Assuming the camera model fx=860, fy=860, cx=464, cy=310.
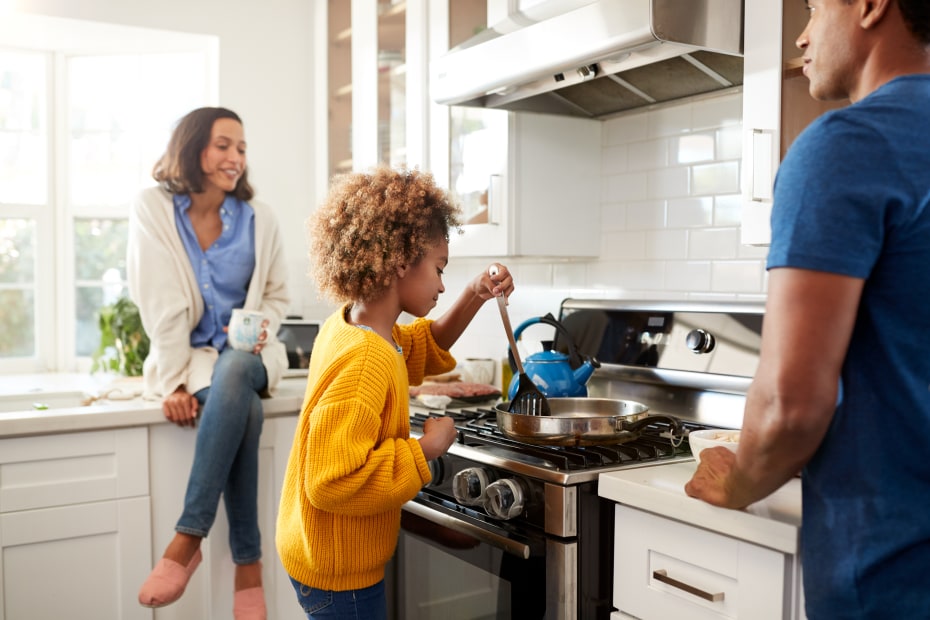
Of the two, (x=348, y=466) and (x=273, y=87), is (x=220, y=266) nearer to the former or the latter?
(x=273, y=87)

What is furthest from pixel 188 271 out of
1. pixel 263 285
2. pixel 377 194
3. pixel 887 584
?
pixel 887 584

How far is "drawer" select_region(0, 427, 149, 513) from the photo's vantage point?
216cm

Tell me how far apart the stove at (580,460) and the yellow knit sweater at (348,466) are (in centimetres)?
20

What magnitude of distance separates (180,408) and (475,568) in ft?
3.38

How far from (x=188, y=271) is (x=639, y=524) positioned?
1.53m

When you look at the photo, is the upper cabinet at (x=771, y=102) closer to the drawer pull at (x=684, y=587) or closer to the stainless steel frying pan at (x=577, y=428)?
the stainless steel frying pan at (x=577, y=428)

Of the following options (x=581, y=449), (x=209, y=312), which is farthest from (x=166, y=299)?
(x=581, y=449)

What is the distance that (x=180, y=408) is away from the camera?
90.5 inches

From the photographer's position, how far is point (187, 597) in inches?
94.0

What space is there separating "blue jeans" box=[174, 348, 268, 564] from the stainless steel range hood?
905 mm

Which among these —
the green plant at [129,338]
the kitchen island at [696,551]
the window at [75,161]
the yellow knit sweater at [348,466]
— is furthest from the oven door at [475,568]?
the window at [75,161]

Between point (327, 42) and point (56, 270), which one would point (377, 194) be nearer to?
point (327, 42)

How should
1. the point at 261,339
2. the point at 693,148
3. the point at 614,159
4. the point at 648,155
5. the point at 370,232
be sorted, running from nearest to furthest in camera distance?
the point at 370,232 → the point at 693,148 → the point at 648,155 → the point at 614,159 → the point at 261,339

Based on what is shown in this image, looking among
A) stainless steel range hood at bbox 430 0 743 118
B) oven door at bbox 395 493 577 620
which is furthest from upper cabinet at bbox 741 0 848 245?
oven door at bbox 395 493 577 620
